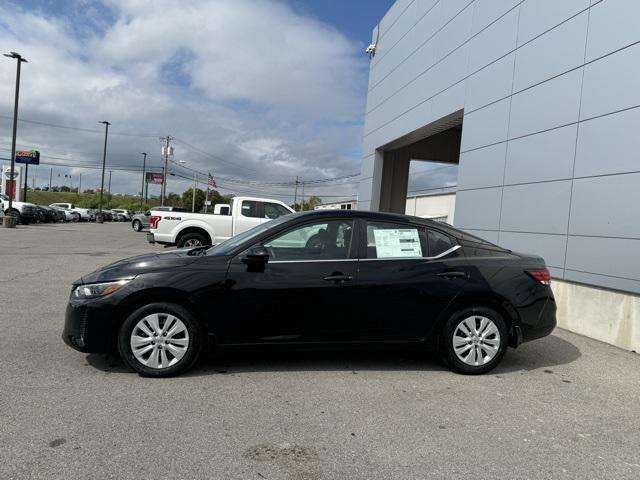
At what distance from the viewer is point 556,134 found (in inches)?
332

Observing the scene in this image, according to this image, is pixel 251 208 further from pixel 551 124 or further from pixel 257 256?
pixel 257 256

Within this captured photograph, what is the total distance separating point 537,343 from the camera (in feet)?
21.0

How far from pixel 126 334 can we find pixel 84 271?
747 centimetres

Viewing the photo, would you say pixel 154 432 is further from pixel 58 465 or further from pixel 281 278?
pixel 281 278

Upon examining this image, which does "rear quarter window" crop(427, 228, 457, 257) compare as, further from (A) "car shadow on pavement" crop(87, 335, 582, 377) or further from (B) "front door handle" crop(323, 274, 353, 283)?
(A) "car shadow on pavement" crop(87, 335, 582, 377)

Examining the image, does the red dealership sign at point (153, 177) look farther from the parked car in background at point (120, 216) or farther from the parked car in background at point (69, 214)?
the parked car in background at point (69, 214)

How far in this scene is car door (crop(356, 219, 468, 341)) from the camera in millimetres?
4719

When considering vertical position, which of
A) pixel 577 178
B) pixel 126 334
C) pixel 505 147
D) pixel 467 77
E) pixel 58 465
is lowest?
pixel 58 465

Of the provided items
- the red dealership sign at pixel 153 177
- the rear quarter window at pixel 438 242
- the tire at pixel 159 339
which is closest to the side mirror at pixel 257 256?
the tire at pixel 159 339

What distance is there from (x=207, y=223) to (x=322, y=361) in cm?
937

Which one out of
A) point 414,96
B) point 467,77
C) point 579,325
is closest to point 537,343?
point 579,325

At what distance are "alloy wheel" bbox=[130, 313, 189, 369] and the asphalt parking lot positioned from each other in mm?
212

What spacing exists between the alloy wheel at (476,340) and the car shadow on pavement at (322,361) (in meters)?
0.31

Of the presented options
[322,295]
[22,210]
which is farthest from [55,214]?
[322,295]
